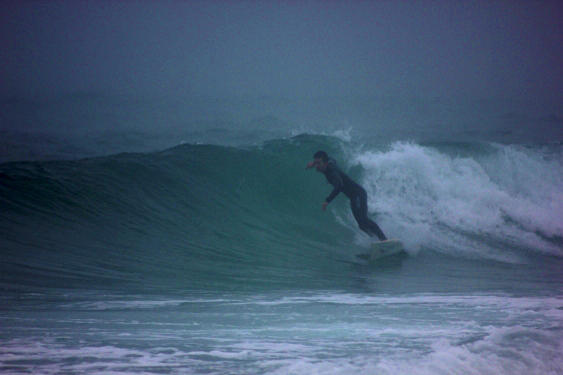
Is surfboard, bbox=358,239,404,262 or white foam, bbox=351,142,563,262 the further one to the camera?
white foam, bbox=351,142,563,262

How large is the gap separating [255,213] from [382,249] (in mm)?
2645

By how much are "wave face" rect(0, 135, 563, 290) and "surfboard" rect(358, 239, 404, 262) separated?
445mm

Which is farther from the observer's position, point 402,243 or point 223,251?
point 402,243

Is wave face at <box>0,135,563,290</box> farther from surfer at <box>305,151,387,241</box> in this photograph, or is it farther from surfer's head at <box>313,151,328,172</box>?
surfer's head at <box>313,151,328,172</box>

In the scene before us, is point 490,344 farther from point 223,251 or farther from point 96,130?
point 96,130

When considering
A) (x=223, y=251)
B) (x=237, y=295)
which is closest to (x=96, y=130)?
(x=223, y=251)

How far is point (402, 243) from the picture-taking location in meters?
8.45

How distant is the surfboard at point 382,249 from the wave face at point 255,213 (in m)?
0.45

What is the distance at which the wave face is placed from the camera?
6336mm

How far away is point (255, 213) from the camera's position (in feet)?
31.4

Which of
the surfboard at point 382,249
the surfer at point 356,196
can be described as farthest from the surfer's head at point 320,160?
the surfboard at point 382,249

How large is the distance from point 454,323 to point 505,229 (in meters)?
7.36

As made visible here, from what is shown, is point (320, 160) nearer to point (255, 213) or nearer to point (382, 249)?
point (382, 249)

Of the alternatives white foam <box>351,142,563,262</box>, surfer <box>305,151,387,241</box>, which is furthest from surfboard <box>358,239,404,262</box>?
white foam <box>351,142,563,262</box>
